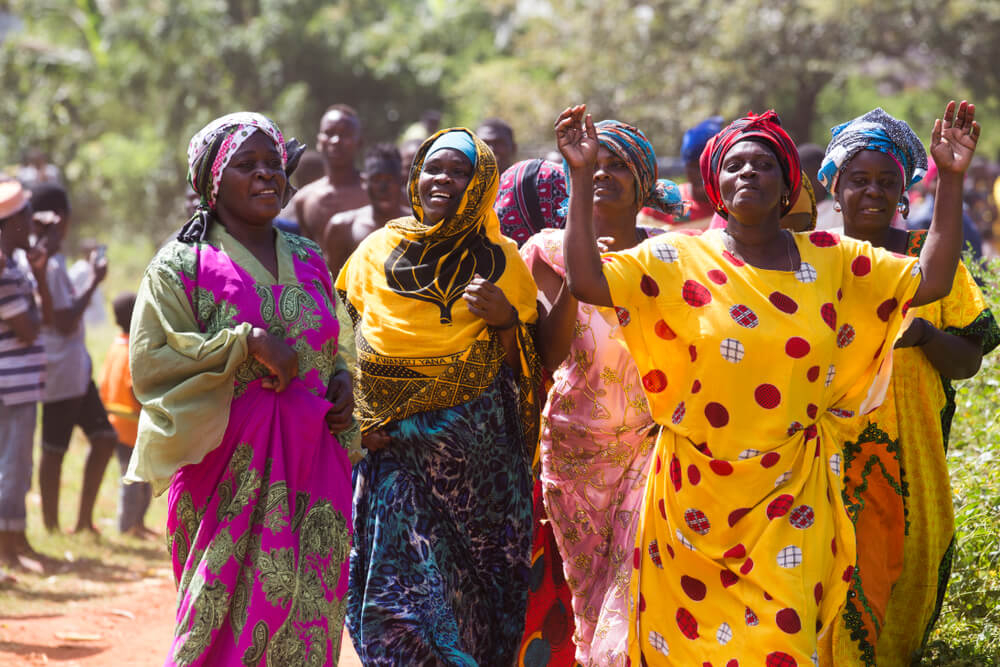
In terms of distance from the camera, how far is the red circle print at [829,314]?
4.11 metres

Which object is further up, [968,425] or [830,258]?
[830,258]

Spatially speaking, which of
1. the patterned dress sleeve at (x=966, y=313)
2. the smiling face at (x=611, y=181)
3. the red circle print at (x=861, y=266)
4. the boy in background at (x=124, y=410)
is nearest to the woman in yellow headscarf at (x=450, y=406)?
the smiling face at (x=611, y=181)

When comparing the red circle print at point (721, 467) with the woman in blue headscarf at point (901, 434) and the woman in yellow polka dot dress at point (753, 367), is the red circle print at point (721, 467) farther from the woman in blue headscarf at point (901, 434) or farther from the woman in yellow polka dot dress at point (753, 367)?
the woman in blue headscarf at point (901, 434)

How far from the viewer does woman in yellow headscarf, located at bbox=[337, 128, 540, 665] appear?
15.7 ft

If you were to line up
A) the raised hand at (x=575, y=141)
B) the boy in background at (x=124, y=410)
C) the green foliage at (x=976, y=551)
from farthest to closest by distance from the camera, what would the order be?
the boy in background at (x=124, y=410) < the green foliage at (x=976, y=551) < the raised hand at (x=575, y=141)

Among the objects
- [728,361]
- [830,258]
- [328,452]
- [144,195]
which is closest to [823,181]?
[830,258]

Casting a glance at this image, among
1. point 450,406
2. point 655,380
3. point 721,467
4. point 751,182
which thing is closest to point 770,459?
point 721,467

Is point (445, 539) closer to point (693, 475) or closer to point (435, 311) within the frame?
point (435, 311)

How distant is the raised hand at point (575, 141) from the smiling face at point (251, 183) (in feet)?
3.90

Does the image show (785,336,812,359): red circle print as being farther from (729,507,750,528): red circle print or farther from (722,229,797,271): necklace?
(729,507,750,528): red circle print

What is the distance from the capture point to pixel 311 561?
14.6 feet

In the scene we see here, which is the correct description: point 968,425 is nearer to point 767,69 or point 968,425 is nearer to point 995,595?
point 995,595

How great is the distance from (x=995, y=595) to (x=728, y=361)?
229cm

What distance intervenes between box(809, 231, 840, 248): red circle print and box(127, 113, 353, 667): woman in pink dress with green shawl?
1.78 m
